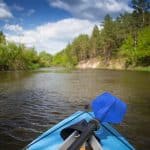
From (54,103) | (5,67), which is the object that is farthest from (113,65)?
(54,103)

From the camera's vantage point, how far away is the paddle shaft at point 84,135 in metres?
4.93

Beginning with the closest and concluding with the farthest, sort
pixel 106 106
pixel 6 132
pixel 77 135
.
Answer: pixel 77 135 < pixel 106 106 < pixel 6 132

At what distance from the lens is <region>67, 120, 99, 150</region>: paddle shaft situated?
4930mm

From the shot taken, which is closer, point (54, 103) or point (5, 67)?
point (54, 103)

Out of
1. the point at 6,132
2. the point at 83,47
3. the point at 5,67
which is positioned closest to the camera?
the point at 6,132

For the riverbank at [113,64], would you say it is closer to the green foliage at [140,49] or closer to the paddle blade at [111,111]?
the green foliage at [140,49]

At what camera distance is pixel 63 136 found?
5859 millimetres

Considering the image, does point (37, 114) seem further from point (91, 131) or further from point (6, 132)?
point (91, 131)

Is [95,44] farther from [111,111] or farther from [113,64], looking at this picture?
[111,111]

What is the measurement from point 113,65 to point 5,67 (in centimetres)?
3354

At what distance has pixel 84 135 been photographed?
5309mm

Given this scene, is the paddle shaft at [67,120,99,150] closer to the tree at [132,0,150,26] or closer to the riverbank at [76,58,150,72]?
the riverbank at [76,58,150,72]

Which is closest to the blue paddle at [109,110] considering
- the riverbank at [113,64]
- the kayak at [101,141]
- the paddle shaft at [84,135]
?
the paddle shaft at [84,135]

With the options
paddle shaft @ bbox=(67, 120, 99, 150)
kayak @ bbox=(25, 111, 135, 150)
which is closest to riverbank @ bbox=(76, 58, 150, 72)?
kayak @ bbox=(25, 111, 135, 150)
